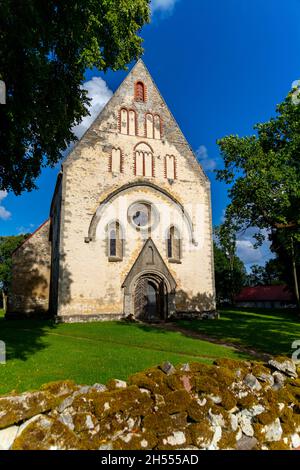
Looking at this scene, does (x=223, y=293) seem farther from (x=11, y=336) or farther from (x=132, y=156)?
(x=11, y=336)

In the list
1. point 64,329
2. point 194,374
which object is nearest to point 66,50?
point 194,374

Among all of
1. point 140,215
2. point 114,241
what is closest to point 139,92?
point 140,215

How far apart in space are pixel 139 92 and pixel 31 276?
17.9 m

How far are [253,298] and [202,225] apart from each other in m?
50.5

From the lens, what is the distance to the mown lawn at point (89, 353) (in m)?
8.13

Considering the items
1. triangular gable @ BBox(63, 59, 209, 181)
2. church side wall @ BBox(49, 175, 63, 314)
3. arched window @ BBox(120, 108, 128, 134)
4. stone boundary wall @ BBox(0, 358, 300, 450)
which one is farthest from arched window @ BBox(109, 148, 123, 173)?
stone boundary wall @ BBox(0, 358, 300, 450)

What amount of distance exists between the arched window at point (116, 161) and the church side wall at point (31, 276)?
8.77 meters

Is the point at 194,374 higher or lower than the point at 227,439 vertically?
higher

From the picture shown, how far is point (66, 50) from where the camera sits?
10922 millimetres

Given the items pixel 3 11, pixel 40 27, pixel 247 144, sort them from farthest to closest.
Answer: pixel 247 144 → pixel 40 27 → pixel 3 11

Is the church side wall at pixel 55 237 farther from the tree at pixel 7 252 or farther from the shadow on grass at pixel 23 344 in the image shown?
the tree at pixel 7 252

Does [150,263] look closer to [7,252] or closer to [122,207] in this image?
[122,207]

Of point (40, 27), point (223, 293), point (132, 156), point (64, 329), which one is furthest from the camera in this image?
point (223, 293)

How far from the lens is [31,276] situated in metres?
25.7
